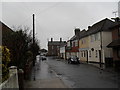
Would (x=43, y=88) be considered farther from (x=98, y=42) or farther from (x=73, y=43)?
(x=73, y=43)

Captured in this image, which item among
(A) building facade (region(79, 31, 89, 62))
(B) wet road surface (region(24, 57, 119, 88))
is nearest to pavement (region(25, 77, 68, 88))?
(B) wet road surface (region(24, 57, 119, 88))

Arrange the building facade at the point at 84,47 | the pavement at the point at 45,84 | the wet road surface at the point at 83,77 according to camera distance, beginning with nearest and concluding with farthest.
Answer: the pavement at the point at 45,84, the wet road surface at the point at 83,77, the building facade at the point at 84,47

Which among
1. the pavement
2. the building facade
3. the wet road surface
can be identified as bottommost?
the wet road surface

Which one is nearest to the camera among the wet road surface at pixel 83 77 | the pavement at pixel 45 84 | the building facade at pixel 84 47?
the pavement at pixel 45 84

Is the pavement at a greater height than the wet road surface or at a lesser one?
greater

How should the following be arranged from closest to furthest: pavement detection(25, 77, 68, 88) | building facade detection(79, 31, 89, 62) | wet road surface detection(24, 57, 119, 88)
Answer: pavement detection(25, 77, 68, 88), wet road surface detection(24, 57, 119, 88), building facade detection(79, 31, 89, 62)

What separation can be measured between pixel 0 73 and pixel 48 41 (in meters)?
110

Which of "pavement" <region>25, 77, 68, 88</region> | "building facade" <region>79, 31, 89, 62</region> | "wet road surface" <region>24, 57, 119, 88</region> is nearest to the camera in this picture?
"pavement" <region>25, 77, 68, 88</region>

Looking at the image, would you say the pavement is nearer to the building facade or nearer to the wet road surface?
the wet road surface

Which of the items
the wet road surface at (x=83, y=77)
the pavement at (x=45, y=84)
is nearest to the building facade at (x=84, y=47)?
the wet road surface at (x=83, y=77)

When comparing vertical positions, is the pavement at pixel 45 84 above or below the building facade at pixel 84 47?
below

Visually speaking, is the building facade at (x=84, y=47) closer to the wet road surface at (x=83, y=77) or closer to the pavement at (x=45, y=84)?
the wet road surface at (x=83, y=77)

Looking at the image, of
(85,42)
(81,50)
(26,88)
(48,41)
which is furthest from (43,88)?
(48,41)

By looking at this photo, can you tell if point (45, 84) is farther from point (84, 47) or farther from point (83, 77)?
point (84, 47)
